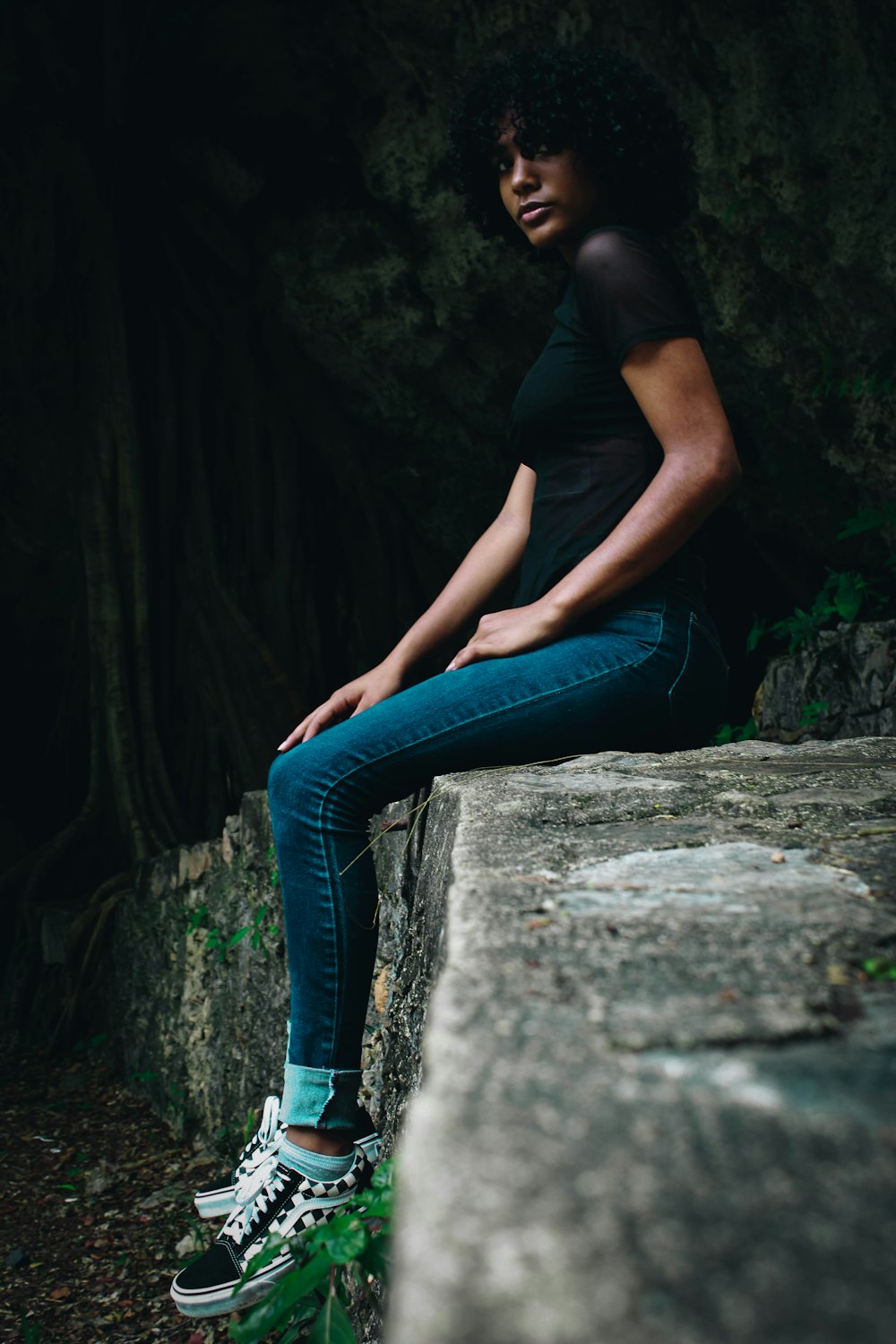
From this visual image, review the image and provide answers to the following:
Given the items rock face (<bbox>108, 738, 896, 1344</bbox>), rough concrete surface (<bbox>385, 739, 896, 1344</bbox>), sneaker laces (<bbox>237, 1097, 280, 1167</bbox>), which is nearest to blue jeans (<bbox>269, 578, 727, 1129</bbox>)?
sneaker laces (<bbox>237, 1097, 280, 1167</bbox>)

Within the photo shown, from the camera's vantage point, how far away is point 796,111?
7.94 feet

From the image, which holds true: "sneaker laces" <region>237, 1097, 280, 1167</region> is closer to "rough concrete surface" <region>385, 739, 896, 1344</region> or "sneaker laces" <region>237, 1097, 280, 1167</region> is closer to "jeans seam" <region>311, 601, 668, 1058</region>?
"jeans seam" <region>311, 601, 668, 1058</region>

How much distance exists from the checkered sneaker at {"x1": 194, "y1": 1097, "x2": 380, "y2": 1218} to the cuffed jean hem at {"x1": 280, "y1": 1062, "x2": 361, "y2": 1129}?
0.07 ft

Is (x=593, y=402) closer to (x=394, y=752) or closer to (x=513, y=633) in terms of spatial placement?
(x=513, y=633)

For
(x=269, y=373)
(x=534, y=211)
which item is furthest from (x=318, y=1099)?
(x=269, y=373)

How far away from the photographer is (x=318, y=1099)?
1.27 meters

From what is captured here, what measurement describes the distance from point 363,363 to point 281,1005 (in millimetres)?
2499

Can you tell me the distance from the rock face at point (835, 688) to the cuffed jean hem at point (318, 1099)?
175cm

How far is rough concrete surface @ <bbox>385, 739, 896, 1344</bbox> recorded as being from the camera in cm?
31

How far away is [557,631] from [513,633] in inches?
2.5

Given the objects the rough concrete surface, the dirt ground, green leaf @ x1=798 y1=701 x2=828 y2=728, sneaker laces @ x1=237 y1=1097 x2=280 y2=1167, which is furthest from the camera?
green leaf @ x1=798 y1=701 x2=828 y2=728

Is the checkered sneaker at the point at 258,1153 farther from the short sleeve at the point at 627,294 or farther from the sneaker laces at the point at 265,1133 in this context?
the short sleeve at the point at 627,294

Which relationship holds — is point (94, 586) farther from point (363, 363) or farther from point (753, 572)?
point (753, 572)

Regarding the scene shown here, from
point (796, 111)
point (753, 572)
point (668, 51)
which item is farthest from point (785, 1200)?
point (753, 572)
